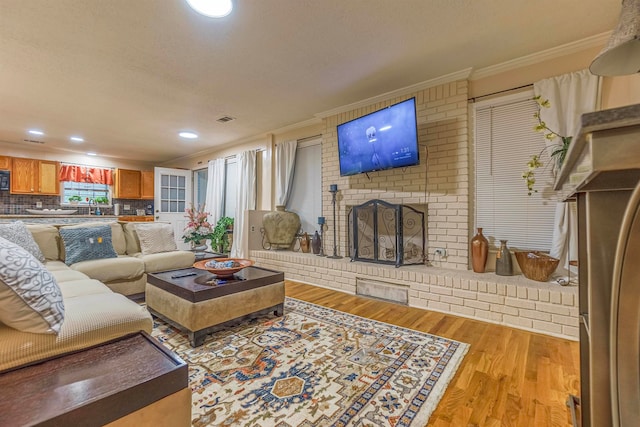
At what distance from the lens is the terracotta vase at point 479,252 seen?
2652 mm

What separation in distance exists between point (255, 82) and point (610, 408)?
327cm

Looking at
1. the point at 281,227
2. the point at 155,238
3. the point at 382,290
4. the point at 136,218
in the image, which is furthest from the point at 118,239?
the point at 136,218

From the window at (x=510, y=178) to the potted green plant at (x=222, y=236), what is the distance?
13.7 ft

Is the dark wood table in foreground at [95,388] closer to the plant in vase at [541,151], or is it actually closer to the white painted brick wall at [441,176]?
the white painted brick wall at [441,176]

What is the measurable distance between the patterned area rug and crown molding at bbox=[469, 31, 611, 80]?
2.56 metres

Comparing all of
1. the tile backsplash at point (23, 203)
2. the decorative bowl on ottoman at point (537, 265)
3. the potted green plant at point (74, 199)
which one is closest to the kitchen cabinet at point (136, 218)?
the tile backsplash at point (23, 203)

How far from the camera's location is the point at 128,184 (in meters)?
6.67

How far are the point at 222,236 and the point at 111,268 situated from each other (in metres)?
2.49

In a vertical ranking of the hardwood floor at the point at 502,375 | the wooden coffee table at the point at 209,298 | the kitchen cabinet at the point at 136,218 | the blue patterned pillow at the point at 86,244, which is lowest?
the hardwood floor at the point at 502,375

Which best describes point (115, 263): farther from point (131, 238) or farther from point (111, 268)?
point (131, 238)

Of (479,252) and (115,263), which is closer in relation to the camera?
(479,252)

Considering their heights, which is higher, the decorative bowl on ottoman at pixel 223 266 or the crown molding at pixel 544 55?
the crown molding at pixel 544 55

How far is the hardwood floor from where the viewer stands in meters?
1.29

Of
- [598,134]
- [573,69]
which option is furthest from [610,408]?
[573,69]
